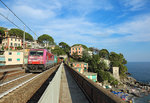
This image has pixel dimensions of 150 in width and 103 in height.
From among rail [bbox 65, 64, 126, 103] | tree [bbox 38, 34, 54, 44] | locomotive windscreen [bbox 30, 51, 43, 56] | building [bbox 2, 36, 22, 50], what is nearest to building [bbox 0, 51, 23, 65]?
locomotive windscreen [bbox 30, 51, 43, 56]

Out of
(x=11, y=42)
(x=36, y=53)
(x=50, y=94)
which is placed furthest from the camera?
(x=11, y=42)

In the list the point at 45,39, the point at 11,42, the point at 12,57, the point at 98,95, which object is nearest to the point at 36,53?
the point at 98,95

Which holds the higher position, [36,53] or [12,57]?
[36,53]

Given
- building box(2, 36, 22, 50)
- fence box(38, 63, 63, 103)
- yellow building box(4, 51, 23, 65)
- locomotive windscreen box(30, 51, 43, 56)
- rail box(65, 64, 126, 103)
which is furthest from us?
building box(2, 36, 22, 50)

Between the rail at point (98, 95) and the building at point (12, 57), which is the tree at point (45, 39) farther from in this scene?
the rail at point (98, 95)

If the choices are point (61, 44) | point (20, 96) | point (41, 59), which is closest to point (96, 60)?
point (41, 59)

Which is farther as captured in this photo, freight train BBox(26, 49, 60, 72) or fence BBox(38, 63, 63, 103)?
freight train BBox(26, 49, 60, 72)

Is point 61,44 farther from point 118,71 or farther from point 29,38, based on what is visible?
point 118,71

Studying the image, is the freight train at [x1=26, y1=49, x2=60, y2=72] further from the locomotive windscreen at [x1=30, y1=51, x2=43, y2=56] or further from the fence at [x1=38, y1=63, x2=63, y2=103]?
the fence at [x1=38, y1=63, x2=63, y2=103]

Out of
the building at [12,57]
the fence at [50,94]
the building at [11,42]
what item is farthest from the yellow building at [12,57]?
the fence at [50,94]

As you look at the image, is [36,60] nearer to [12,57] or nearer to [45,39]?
[12,57]

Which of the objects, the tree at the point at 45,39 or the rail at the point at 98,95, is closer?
the rail at the point at 98,95

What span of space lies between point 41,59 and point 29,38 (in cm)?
8375

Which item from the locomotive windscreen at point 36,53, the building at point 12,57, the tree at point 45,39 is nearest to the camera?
the locomotive windscreen at point 36,53
